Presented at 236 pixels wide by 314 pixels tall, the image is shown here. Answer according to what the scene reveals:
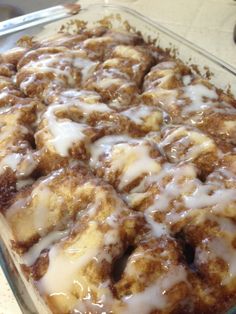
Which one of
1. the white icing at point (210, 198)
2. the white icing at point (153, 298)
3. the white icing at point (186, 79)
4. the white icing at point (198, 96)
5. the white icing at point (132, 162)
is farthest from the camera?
the white icing at point (186, 79)

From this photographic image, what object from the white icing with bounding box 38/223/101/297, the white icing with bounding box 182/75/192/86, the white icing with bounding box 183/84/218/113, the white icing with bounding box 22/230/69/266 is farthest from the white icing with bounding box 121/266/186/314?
the white icing with bounding box 182/75/192/86

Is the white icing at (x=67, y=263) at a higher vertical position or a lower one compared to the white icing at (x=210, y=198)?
lower

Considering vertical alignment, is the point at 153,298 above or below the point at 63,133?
below

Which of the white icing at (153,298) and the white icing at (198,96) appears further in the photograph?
the white icing at (198,96)

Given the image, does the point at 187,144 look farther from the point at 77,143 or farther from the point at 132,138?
the point at 77,143

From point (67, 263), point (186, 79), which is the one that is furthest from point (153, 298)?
point (186, 79)

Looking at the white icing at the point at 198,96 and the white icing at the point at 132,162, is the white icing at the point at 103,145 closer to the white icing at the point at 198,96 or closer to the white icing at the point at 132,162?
the white icing at the point at 132,162

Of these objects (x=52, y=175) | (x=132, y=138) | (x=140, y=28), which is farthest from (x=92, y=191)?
(x=140, y=28)

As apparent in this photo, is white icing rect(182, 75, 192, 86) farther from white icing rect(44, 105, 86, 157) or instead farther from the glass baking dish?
white icing rect(44, 105, 86, 157)

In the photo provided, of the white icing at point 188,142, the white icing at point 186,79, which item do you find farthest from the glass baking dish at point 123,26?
the white icing at point 188,142

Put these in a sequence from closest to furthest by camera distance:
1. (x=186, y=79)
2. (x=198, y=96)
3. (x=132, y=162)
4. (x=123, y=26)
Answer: (x=132, y=162), (x=198, y=96), (x=186, y=79), (x=123, y=26)

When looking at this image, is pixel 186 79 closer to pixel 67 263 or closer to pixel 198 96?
pixel 198 96

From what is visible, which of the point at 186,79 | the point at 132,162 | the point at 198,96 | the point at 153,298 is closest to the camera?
the point at 153,298
